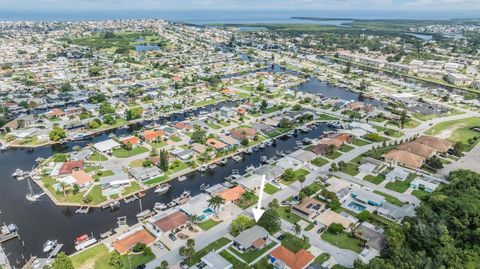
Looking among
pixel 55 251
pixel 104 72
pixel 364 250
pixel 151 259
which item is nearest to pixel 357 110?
pixel 364 250

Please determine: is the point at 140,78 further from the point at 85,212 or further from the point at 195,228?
the point at 195,228

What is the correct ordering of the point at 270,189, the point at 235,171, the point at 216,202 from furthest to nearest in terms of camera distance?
the point at 235,171
the point at 270,189
the point at 216,202

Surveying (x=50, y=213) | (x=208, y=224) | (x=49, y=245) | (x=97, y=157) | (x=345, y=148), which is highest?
(x=345, y=148)

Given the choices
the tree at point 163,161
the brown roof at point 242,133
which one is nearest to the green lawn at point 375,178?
the brown roof at point 242,133

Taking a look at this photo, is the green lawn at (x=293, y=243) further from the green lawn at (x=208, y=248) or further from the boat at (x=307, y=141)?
the boat at (x=307, y=141)

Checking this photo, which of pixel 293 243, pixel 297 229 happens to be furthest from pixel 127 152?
pixel 293 243

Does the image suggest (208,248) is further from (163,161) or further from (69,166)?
(69,166)
